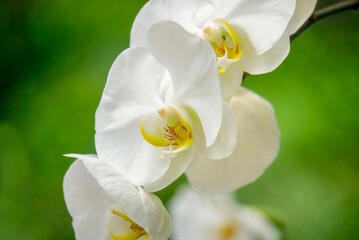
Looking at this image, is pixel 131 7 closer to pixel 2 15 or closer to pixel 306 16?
pixel 2 15

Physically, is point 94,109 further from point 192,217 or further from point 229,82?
point 229,82

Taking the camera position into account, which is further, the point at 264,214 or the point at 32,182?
the point at 32,182

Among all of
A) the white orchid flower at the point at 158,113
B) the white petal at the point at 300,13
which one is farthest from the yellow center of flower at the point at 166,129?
the white petal at the point at 300,13

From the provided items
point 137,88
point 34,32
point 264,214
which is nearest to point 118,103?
point 137,88

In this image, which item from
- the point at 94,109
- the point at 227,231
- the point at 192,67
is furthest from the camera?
the point at 94,109

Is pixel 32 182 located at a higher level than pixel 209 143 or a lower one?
lower

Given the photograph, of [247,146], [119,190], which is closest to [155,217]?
[119,190]

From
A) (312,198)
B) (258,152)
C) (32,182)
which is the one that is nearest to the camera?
(258,152)
